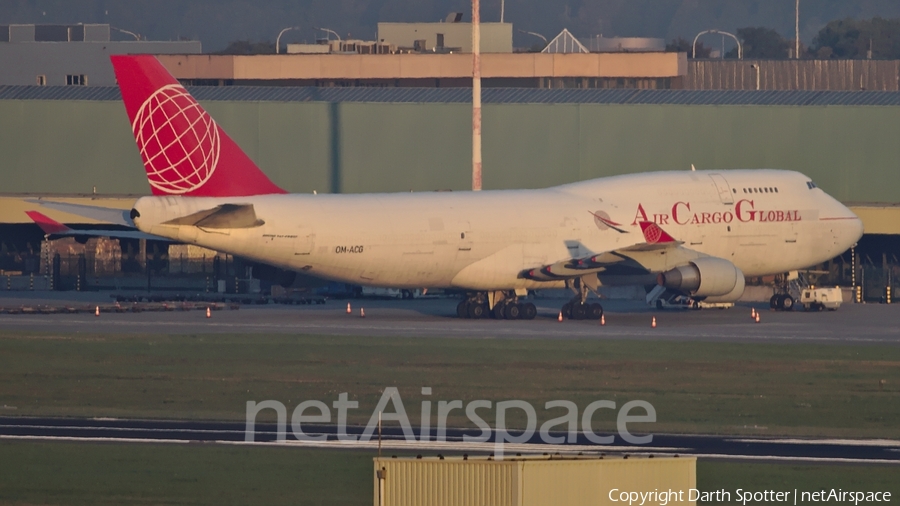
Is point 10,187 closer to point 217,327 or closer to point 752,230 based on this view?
point 217,327

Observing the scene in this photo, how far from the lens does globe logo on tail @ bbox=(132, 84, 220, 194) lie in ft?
164

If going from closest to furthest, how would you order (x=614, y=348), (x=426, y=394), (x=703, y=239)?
1. (x=426, y=394)
2. (x=614, y=348)
3. (x=703, y=239)

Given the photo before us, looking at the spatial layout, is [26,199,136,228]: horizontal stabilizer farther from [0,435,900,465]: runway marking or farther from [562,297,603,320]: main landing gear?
[0,435,900,465]: runway marking

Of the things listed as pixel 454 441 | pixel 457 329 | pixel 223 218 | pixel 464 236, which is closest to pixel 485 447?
pixel 454 441

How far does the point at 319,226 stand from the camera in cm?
4922

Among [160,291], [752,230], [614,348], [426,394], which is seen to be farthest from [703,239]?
[160,291]

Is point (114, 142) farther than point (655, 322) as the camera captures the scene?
Yes

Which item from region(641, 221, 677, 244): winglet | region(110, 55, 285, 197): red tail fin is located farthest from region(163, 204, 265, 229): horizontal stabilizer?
region(641, 221, 677, 244): winglet

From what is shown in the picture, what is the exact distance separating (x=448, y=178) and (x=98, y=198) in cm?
1609

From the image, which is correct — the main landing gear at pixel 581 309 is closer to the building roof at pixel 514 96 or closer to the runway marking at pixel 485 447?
the building roof at pixel 514 96

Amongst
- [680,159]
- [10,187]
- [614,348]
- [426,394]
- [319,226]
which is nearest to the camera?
[426,394]

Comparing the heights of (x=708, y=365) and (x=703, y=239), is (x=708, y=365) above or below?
below

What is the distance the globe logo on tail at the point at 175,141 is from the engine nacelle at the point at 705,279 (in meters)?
15.5
